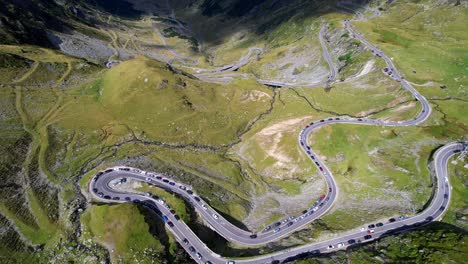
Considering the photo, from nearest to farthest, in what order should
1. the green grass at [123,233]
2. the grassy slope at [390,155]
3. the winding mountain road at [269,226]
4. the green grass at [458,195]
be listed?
1. the green grass at [123,233]
2. the winding mountain road at [269,226]
3. the green grass at [458,195]
4. the grassy slope at [390,155]

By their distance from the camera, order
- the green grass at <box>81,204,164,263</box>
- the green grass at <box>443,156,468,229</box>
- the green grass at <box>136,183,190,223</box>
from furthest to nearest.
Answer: the green grass at <box>136,183,190,223</box>
the green grass at <box>443,156,468,229</box>
the green grass at <box>81,204,164,263</box>

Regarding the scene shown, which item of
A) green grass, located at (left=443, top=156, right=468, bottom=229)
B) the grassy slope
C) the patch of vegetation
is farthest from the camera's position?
the grassy slope

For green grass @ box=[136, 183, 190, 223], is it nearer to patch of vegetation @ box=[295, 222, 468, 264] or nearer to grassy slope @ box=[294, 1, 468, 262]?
patch of vegetation @ box=[295, 222, 468, 264]

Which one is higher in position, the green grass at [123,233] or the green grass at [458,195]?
the green grass at [123,233]

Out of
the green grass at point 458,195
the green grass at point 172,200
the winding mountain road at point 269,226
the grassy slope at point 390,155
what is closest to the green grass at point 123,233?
the winding mountain road at point 269,226

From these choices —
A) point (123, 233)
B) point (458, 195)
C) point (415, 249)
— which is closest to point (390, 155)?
point (458, 195)

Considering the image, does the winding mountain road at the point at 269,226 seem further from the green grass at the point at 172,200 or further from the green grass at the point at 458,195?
the green grass at the point at 172,200

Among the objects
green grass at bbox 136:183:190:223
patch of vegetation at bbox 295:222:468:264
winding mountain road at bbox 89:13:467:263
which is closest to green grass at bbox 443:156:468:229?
winding mountain road at bbox 89:13:467:263

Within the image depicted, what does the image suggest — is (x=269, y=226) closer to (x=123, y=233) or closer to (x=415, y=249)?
(x=415, y=249)
